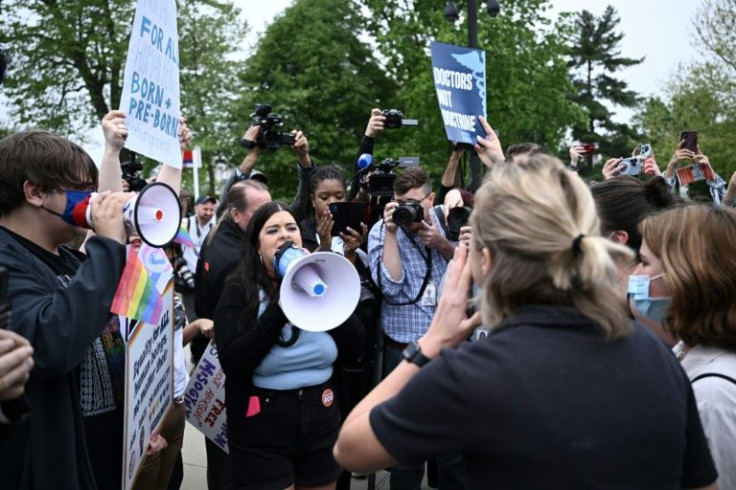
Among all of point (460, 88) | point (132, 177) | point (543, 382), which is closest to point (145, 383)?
point (132, 177)

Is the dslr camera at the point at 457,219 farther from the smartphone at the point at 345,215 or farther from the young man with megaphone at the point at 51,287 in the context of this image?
the young man with megaphone at the point at 51,287

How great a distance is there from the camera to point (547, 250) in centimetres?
147

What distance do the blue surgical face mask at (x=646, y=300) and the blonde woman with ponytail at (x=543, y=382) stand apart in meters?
0.69

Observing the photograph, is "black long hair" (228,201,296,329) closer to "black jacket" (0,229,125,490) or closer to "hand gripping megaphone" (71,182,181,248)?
"hand gripping megaphone" (71,182,181,248)

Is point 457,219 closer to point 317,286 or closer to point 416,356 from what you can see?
point 317,286

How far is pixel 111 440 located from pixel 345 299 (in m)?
1.06

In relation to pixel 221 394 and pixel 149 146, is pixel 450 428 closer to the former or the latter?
pixel 149 146

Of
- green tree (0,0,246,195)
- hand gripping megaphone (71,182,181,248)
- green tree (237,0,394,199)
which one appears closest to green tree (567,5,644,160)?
green tree (237,0,394,199)

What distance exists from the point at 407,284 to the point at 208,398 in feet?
4.50

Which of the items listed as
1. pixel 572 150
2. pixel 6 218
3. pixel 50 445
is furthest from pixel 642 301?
pixel 572 150

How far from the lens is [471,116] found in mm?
5461

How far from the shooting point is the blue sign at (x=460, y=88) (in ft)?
17.6

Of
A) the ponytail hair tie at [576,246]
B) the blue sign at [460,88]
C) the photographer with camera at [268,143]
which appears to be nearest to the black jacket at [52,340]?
the ponytail hair tie at [576,246]

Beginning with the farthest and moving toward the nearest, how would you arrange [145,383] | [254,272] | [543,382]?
[254,272] < [145,383] < [543,382]
